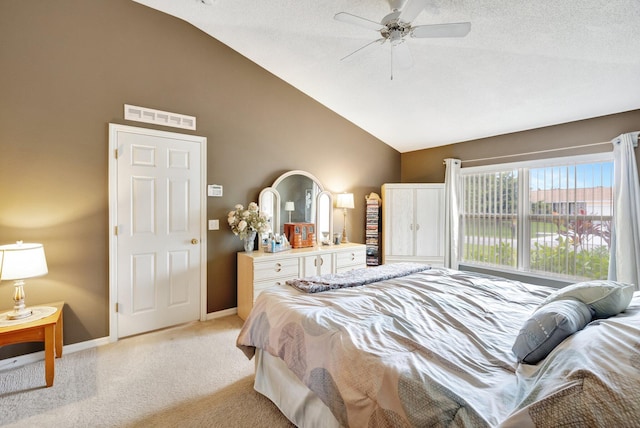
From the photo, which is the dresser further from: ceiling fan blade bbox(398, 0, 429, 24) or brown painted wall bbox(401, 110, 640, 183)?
ceiling fan blade bbox(398, 0, 429, 24)

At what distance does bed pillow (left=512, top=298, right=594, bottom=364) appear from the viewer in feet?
3.66

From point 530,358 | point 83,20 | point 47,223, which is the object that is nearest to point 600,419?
point 530,358

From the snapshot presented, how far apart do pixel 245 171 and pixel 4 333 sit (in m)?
2.45

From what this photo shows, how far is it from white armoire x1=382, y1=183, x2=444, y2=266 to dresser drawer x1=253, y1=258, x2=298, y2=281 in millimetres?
1864

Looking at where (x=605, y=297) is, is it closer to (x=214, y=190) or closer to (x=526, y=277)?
(x=526, y=277)

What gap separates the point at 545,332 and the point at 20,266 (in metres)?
3.16

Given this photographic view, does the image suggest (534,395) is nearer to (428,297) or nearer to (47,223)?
(428,297)

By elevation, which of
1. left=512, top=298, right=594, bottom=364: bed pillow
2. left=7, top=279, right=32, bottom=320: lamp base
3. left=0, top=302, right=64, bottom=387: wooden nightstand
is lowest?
left=0, top=302, right=64, bottom=387: wooden nightstand

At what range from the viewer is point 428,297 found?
188cm

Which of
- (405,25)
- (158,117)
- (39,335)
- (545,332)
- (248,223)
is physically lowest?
(39,335)

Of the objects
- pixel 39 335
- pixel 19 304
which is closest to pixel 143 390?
pixel 39 335

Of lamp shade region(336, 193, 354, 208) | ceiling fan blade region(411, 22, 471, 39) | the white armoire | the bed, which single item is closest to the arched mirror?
lamp shade region(336, 193, 354, 208)

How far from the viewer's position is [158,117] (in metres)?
3.02

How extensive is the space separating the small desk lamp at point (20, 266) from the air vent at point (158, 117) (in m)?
1.43
